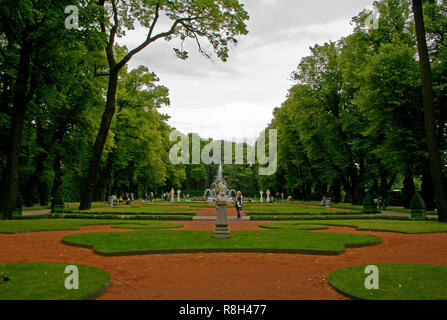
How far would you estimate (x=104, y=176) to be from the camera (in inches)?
1811

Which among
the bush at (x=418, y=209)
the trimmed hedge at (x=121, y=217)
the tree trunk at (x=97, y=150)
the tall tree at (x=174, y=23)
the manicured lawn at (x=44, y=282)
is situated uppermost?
A: the tall tree at (x=174, y=23)

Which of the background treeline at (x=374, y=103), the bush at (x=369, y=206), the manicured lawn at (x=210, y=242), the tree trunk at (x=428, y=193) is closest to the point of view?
the manicured lawn at (x=210, y=242)

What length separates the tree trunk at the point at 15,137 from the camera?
20.0m

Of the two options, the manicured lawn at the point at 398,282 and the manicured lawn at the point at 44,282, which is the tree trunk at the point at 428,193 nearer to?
the manicured lawn at the point at 398,282

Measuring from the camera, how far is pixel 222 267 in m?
9.18

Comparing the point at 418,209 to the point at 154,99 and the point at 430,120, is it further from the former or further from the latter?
the point at 154,99

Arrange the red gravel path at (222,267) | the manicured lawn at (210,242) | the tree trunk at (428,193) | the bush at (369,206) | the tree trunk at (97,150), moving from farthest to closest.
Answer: the tree trunk at (428,193), the bush at (369,206), the tree trunk at (97,150), the manicured lawn at (210,242), the red gravel path at (222,267)

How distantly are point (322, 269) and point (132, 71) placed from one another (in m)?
39.8

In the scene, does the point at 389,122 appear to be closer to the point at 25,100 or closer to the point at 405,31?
the point at 405,31

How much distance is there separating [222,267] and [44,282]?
14.4ft

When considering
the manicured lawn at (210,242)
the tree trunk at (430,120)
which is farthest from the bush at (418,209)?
the manicured lawn at (210,242)

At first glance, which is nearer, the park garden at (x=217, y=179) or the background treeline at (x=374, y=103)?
the park garden at (x=217, y=179)

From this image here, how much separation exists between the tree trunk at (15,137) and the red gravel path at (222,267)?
25.1ft

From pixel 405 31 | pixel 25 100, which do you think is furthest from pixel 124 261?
pixel 405 31
